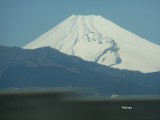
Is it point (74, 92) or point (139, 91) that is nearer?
point (74, 92)

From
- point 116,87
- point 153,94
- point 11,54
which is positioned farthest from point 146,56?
point 11,54

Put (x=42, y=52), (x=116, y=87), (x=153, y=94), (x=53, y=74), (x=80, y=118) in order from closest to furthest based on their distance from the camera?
(x=80, y=118), (x=153, y=94), (x=116, y=87), (x=53, y=74), (x=42, y=52)

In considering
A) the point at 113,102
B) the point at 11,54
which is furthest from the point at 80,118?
the point at 11,54

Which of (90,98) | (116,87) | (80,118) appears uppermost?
(116,87)

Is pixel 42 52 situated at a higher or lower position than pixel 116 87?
higher

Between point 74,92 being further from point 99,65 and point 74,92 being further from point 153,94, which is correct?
point 99,65

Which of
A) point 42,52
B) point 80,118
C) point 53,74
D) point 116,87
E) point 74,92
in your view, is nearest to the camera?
point 80,118

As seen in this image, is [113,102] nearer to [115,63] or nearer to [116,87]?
[116,87]
